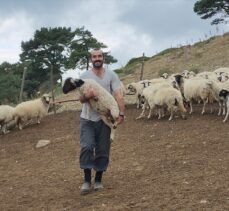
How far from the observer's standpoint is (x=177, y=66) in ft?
100

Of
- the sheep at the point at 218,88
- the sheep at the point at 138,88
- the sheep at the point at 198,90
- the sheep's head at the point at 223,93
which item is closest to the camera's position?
the sheep's head at the point at 223,93

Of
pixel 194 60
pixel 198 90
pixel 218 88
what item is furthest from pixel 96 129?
pixel 194 60

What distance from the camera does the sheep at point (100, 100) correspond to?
7.83 m

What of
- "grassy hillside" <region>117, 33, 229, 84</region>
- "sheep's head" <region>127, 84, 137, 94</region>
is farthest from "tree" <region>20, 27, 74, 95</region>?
"sheep's head" <region>127, 84, 137, 94</region>

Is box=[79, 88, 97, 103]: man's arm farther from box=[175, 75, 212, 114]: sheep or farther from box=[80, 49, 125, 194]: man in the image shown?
box=[175, 75, 212, 114]: sheep

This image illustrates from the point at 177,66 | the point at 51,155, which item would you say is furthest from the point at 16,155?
the point at 177,66

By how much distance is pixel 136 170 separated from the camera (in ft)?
30.8

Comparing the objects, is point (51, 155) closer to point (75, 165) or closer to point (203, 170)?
point (75, 165)

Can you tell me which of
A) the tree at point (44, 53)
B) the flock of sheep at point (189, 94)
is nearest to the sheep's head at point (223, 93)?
the flock of sheep at point (189, 94)

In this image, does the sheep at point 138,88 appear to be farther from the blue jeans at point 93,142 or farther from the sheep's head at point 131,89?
the blue jeans at point 93,142

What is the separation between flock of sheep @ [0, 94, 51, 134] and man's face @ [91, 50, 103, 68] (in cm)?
1013

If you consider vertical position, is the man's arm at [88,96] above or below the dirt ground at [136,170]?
above

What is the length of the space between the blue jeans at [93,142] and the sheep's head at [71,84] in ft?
1.74

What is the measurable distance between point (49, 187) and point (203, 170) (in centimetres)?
277
